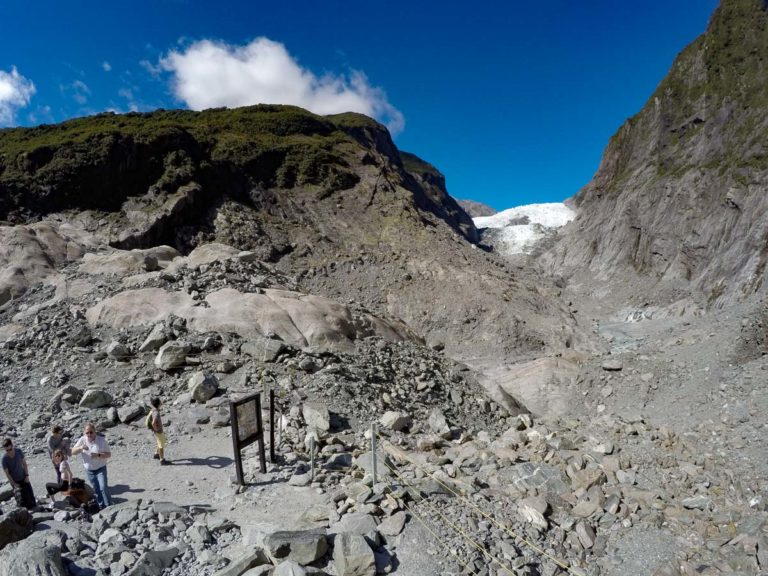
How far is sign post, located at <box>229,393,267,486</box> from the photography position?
804 cm

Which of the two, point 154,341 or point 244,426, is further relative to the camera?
point 154,341

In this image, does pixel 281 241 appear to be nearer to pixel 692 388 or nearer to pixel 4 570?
pixel 692 388

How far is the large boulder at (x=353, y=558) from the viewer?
6047mm

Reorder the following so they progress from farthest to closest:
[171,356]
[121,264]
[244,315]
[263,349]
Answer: [121,264]
[244,315]
[263,349]
[171,356]

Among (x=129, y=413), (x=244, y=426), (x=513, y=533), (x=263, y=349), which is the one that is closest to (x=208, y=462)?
(x=244, y=426)

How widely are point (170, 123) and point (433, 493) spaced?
4253 centimetres

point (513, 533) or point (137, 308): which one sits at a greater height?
point (137, 308)

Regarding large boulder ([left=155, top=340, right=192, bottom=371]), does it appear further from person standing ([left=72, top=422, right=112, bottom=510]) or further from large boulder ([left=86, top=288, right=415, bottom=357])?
person standing ([left=72, top=422, right=112, bottom=510])

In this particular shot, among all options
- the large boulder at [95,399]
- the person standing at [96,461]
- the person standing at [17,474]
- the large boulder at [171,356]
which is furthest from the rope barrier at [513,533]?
the large boulder at [95,399]

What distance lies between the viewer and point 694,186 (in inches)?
1921

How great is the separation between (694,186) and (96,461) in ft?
181

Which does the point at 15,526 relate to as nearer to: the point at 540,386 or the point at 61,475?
the point at 61,475

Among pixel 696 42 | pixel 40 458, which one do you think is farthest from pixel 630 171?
pixel 40 458

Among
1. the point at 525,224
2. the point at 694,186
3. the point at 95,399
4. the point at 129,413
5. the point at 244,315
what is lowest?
the point at 129,413
